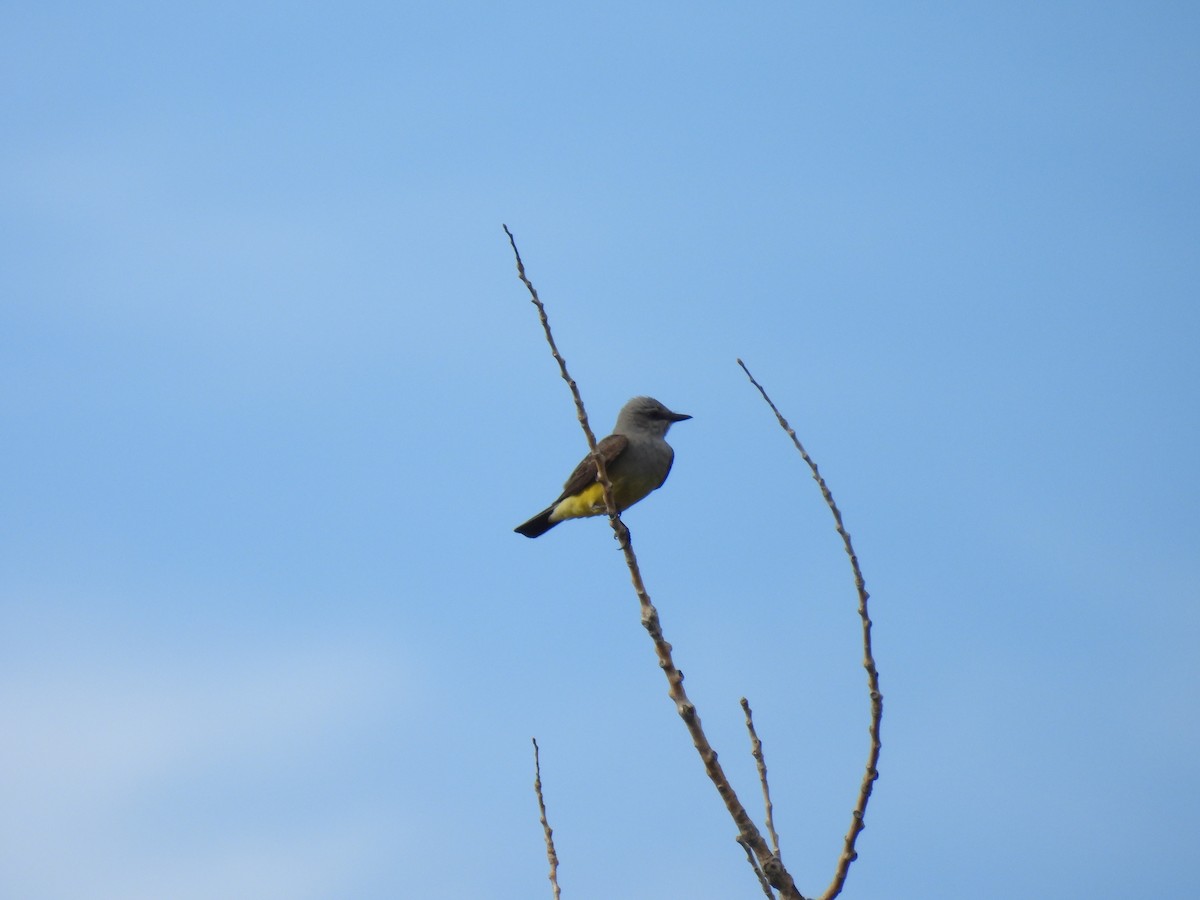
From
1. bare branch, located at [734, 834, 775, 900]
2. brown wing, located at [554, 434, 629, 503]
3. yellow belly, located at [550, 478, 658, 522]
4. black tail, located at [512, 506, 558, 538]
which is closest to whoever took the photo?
bare branch, located at [734, 834, 775, 900]

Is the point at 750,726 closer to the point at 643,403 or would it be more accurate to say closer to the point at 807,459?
the point at 807,459

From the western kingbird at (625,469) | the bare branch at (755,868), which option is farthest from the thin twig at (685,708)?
the western kingbird at (625,469)

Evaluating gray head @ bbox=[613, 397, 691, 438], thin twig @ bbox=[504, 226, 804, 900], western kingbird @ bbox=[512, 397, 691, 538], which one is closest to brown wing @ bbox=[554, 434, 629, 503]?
western kingbird @ bbox=[512, 397, 691, 538]

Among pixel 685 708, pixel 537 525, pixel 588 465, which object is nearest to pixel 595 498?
pixel 588 465

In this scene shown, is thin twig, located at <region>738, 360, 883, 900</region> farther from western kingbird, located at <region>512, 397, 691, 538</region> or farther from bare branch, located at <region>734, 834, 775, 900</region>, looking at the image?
western kingbird, located at <region>512, 397, 691, 538</region>

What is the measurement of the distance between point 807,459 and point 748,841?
110cm

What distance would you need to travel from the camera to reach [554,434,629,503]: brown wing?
1105cm

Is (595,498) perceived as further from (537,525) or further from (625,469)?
(537,525)

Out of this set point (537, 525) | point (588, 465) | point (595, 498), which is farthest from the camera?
point (537, 525)

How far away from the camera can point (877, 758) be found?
3506 millimetres

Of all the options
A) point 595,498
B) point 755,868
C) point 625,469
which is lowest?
point 755,868

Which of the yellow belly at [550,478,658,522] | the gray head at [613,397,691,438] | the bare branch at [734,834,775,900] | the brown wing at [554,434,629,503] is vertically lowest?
the bare branch at [734,834,775,900]

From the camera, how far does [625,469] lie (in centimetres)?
1116

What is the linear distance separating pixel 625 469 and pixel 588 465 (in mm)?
319
